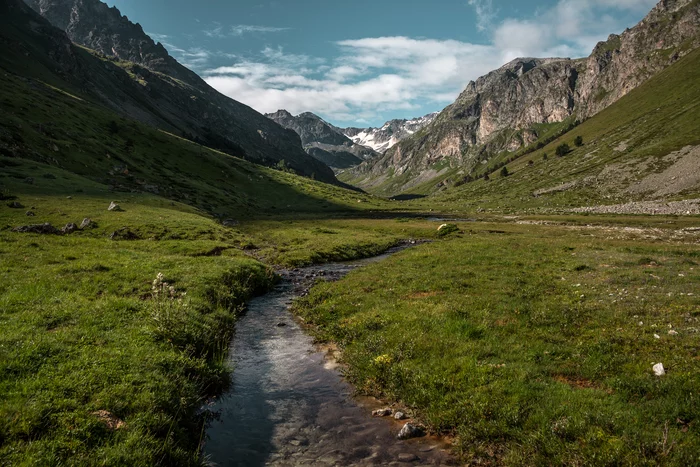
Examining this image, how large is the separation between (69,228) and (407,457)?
44698 mm

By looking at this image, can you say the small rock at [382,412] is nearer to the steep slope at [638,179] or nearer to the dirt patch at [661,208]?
the dirt patch at [661,208]

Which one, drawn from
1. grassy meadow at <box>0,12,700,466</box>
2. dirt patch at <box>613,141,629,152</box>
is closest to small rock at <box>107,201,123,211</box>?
grassy meadow at <box>0,12,700,466</box>

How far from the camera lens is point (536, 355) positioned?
46.0 ft

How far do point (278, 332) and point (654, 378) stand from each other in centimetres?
1687

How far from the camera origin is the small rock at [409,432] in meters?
11.4

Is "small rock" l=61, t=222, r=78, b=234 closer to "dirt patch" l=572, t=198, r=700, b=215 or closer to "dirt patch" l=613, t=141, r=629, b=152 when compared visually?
"dirt patch" l=572, t=198, r=700, b=215

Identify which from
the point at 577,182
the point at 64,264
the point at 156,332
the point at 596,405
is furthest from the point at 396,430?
the point at 577,182

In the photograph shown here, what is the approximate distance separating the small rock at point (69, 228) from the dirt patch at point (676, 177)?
160 m

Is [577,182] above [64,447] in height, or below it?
above

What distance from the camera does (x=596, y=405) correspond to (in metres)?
10.5

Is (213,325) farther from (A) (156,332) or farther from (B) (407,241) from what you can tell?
(B) (407,241)

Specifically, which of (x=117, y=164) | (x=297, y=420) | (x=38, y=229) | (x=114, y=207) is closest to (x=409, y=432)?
(x=297, y=420)

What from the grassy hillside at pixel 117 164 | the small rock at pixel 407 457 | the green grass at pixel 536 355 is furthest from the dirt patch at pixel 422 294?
the grassy hillside at pixel 117 164

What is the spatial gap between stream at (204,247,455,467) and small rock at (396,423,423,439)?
0.54 feet
